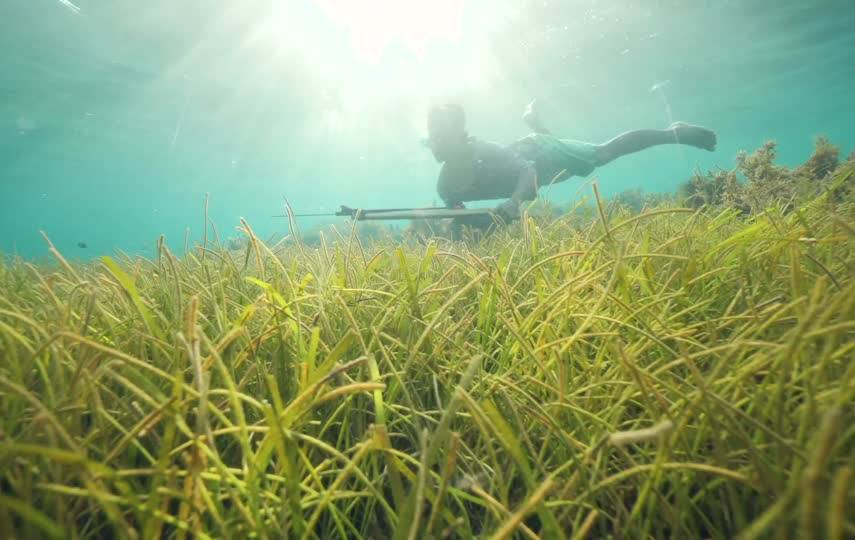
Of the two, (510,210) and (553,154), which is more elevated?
(553,154)

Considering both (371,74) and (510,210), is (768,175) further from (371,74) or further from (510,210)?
(371,74)

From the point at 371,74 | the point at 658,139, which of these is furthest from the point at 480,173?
the point at 371,74

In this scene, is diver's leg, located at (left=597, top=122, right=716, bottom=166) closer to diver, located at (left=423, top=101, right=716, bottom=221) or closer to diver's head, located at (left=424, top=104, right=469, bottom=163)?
diver, located at (left=423, top=101, right=716, bottom=221)

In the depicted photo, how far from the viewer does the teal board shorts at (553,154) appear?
8648 mm

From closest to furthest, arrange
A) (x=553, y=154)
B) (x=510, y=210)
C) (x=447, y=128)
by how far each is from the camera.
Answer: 1. (x=510, y=210)
2. (x=447, y=128)
3. (x=553, y=154)

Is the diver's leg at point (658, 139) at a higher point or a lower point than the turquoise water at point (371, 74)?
lower

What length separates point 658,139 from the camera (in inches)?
369

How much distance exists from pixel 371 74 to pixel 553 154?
18.3m

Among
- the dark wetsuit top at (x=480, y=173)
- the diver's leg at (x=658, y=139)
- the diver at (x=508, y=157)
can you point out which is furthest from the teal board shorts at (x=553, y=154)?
the dark wetsuit top at (x=480, y=173)

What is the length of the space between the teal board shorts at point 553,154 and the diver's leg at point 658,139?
0.70 m

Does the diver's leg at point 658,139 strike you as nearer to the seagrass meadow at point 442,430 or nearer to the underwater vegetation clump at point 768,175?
the underwater vegetation clump at point 768,175

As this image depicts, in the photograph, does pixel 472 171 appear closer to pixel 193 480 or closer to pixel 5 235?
pixel 193 480

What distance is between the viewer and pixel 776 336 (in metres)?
0.85

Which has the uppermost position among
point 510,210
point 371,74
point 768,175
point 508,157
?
point 371,74
